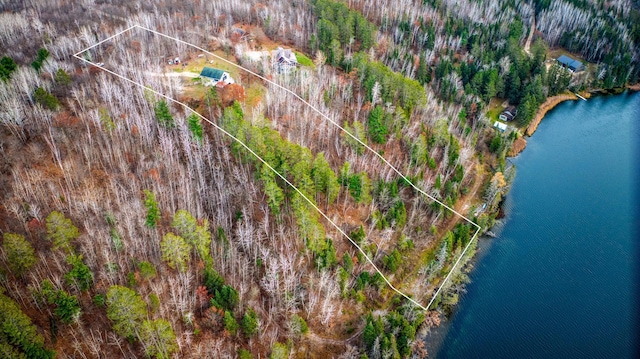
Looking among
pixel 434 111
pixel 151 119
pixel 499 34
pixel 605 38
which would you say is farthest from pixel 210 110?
pixel 605 38

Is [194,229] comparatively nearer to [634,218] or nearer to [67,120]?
[67,120]

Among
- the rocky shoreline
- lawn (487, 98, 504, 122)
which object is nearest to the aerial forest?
lawn (487, 98, 504, 122)

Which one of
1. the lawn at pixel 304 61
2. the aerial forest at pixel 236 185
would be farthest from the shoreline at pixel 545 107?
the lawn at pixel 304 61

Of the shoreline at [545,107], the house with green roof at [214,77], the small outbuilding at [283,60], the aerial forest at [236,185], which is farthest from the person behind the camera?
the shoreline at [545,107]

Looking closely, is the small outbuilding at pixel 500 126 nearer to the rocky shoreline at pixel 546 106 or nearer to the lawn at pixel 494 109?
the lawn at pixel 494 109

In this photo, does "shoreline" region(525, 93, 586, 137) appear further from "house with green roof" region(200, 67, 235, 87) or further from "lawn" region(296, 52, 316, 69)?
"house with green roof" region(200, 67, 235, 87)
